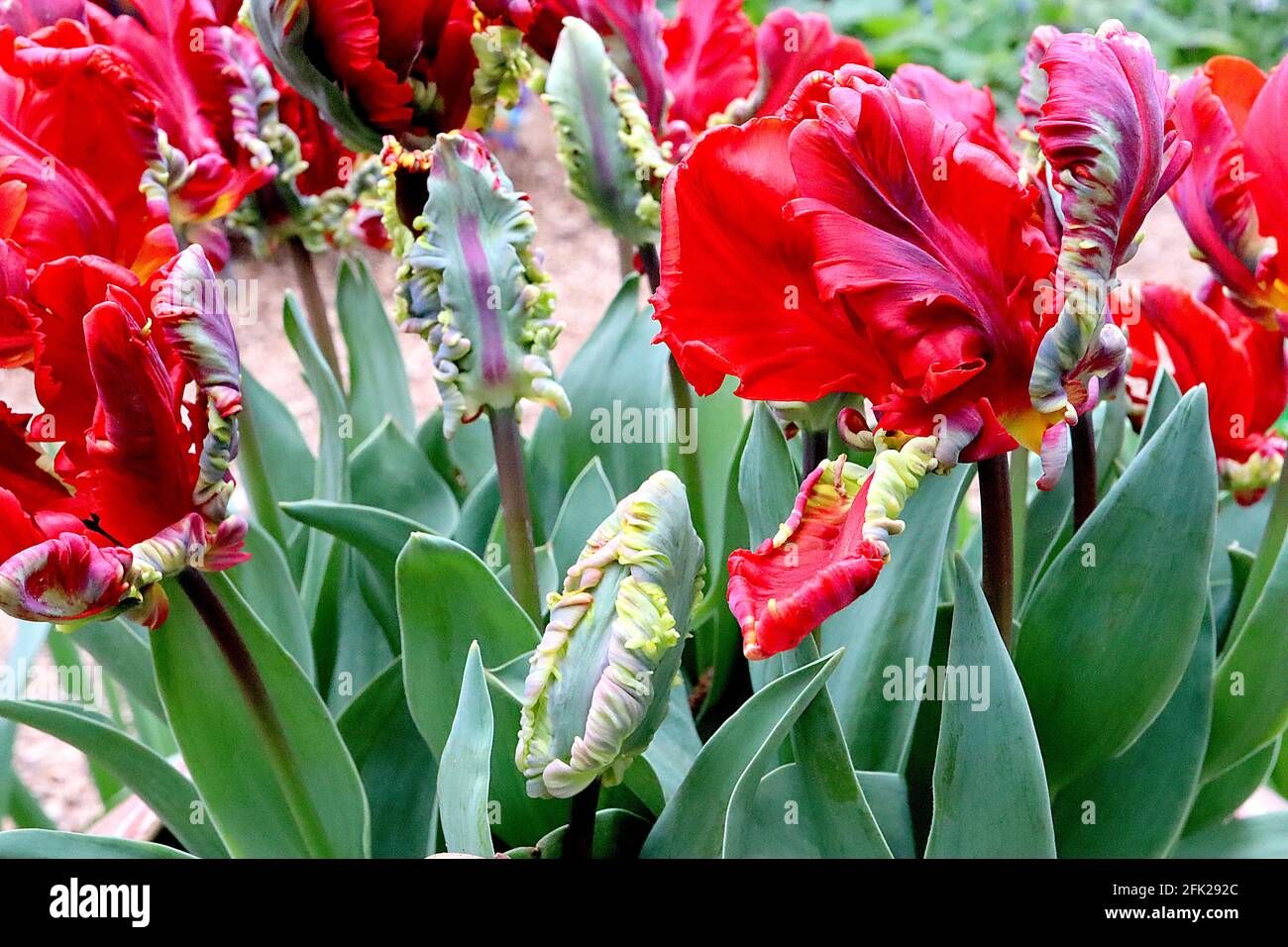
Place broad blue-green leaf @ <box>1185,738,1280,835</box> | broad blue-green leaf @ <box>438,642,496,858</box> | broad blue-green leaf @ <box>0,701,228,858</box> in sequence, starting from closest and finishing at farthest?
1. broad blue-green leaf @ <box>438,642,496,858</box>
2. broad blue-green leaf @ <box>0,701,228,858</box>
3. broad blue-green leaf @ <box>1185,738,1280,835</box>

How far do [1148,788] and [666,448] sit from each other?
0.32m

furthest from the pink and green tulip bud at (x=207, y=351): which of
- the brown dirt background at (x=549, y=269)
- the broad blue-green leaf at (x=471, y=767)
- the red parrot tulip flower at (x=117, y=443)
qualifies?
the brown dirt background at (x=549, y=269)

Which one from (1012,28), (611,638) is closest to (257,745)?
(611,638)

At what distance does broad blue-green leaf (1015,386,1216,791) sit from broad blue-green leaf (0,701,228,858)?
17.6 inches

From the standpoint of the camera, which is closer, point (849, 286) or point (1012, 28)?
point (849, 286)

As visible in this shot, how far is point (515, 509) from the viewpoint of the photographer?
0.59 meters

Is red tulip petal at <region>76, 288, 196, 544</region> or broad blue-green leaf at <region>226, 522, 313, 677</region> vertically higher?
red tulip petal at <region>76, 288, 196, 544</region>

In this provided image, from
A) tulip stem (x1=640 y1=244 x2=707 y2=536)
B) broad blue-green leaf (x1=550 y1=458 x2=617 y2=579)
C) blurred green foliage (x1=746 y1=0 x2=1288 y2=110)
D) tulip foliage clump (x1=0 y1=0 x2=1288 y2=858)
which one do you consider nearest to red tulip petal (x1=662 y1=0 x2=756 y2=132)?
tulip foliage clump (x1=0 y1=0 x2=1288 y2=858)

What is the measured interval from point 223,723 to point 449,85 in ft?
1.09

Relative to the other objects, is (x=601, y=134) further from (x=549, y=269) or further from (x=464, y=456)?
(x=549, y=269)

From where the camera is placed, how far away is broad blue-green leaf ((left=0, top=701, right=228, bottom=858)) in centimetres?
57

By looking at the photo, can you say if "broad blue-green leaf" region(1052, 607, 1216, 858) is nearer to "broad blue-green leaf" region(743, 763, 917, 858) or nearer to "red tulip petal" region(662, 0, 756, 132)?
"broad blue-green leaf" region(743, 763, 917, 858)

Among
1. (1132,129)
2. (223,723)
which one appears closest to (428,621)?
(223,723)

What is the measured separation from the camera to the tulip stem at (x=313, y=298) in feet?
2.52
